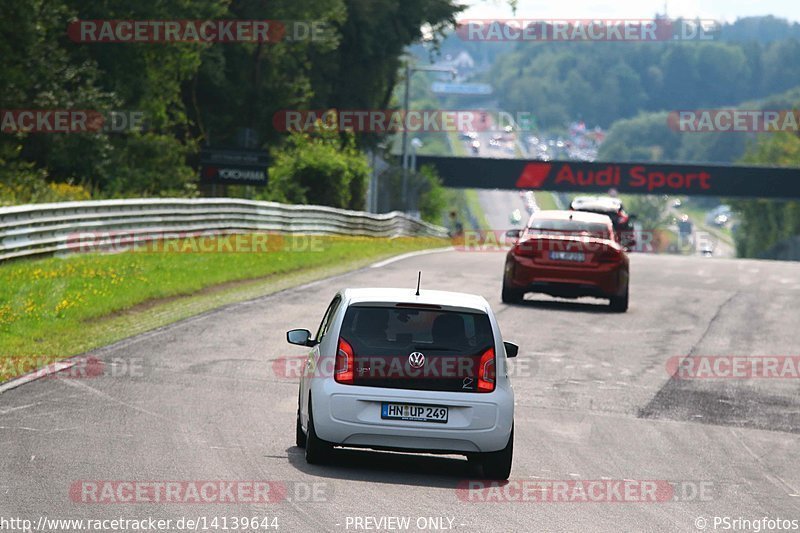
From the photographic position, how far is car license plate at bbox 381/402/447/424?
10172 millimetres

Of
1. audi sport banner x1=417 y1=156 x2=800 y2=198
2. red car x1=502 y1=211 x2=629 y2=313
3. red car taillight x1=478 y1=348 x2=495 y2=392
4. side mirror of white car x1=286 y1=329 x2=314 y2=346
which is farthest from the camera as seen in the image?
audi sport banner x1=417 y1=156 x2=800 y2=198

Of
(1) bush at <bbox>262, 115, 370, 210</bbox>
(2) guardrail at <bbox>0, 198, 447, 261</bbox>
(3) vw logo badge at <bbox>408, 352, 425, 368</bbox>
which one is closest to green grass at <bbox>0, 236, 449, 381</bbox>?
(2) guardrail at <bbox>0, 198, 447, 261</bbox>

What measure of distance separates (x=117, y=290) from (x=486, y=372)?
482 inches

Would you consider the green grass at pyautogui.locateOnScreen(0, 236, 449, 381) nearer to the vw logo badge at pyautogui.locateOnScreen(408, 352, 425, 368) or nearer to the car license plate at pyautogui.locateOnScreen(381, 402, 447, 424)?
the car license plate at pyautogui.locateOnScreen(381, 402, 447, 424)

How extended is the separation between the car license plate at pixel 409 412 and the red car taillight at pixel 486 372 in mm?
373

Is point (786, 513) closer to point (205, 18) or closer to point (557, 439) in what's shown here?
point (557, 439)

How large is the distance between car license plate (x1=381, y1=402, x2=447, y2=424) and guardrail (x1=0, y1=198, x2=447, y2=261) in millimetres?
13285

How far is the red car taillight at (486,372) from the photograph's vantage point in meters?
10.3

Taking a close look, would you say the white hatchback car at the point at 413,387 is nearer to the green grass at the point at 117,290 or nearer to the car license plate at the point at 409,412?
the car license plate at the point at 409,412

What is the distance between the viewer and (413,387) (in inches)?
402

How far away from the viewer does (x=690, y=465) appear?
1183 centimetres

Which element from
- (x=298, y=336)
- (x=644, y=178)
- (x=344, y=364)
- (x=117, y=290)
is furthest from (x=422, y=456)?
(x=644, y=178)

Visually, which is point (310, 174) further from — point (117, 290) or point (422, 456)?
point (422, 456)

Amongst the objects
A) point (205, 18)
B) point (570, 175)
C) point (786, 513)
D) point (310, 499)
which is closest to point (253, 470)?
point (310, 499)
